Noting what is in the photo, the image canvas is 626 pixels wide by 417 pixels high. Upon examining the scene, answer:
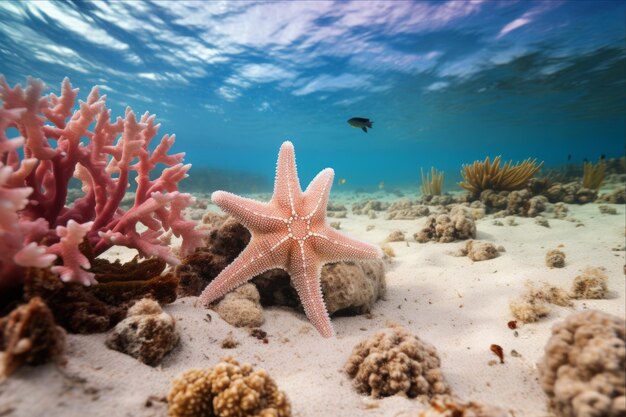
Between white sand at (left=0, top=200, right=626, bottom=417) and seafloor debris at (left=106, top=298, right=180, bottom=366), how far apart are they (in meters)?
0.08

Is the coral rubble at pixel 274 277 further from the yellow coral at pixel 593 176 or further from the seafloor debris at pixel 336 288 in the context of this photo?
the yellow coral at pixel 593 176

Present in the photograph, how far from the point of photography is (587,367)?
5.98ft

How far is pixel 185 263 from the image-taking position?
3875 millimetres

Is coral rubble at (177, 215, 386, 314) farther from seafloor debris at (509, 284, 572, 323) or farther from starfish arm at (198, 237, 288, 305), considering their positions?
seafloor debris at (509, 284, 572, 323)

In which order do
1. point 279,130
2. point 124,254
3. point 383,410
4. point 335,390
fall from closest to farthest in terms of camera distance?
point 383,410 → point 335,390 → point 124,254 → point 279,130

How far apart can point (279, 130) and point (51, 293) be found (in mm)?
57661

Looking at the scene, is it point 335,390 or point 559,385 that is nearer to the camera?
point 559,385

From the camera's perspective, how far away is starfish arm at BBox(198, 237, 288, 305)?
3438 millimetres

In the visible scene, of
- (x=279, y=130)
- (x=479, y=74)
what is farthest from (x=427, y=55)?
(x=279, y=130)

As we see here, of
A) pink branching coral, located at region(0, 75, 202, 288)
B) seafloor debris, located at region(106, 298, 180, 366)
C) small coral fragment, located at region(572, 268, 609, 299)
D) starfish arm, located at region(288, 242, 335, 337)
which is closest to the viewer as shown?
pink branching coral, located at region(0, 75, 202, 288)

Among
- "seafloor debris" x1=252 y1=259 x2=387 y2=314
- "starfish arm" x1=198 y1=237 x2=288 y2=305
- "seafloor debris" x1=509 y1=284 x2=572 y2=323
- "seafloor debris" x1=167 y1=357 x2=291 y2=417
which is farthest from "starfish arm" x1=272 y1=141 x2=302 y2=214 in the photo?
"seafloor debris" x1=509 y1=284 x2=572 y2=323

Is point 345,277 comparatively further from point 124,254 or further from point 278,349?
point 124,254

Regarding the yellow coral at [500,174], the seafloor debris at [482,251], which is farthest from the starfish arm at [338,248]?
the yellow coral at [500,174]

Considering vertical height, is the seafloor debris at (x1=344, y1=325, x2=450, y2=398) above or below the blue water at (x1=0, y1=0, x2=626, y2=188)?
below
